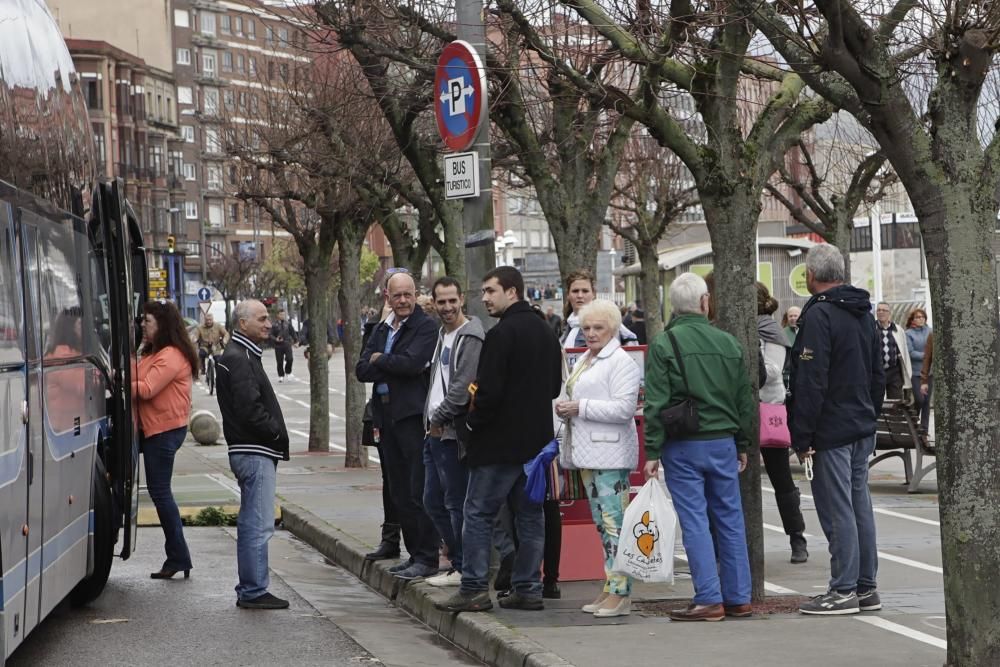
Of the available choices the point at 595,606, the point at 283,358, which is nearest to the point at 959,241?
the point at 595,606

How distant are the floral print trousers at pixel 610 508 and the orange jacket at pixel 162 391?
341cm

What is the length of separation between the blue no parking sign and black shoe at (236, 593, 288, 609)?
10.1ft

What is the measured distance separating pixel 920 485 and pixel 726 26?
8.94 metres

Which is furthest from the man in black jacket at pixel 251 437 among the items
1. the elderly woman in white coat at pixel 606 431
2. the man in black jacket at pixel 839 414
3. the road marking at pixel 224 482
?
the road marking at pixel 224 482

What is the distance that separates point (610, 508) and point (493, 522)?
29.2 inches

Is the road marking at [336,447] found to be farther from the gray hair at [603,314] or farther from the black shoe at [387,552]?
the gray hair at [603,314]

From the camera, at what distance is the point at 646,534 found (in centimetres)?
930

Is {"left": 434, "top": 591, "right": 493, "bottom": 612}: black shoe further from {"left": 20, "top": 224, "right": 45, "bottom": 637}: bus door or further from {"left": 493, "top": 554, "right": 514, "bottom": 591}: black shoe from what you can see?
{"left": 20, "top": 224, "right": 45, "bottom": 637}: bus door

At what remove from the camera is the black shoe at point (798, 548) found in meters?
12.2

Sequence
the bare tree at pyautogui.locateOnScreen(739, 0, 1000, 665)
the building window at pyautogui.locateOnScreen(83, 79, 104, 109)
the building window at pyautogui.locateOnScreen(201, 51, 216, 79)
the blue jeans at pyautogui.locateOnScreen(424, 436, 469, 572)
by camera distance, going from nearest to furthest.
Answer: the bare tree at pyautogui.locateOnScreen(739, 0, 1000, 665) → the blue jeans at pyautogui.locateOnScreen(424, 436, 469, 572) → the building window at pyautogui.locateOnScreen(83, 79, 104, 109) → the building window at pyautogui.locateOnScreen(201, 51, 216, 79)

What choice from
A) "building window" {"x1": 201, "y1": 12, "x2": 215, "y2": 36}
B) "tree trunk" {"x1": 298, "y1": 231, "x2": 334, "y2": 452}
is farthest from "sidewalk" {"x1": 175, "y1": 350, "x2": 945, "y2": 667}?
"building window" {"x1": 201, "y1": 12, "x2": 215, "y2": 36}

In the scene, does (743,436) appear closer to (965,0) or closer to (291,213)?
(965,0)

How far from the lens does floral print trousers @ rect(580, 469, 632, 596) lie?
956 cm

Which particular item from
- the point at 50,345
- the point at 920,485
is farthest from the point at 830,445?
the point at 920,485
